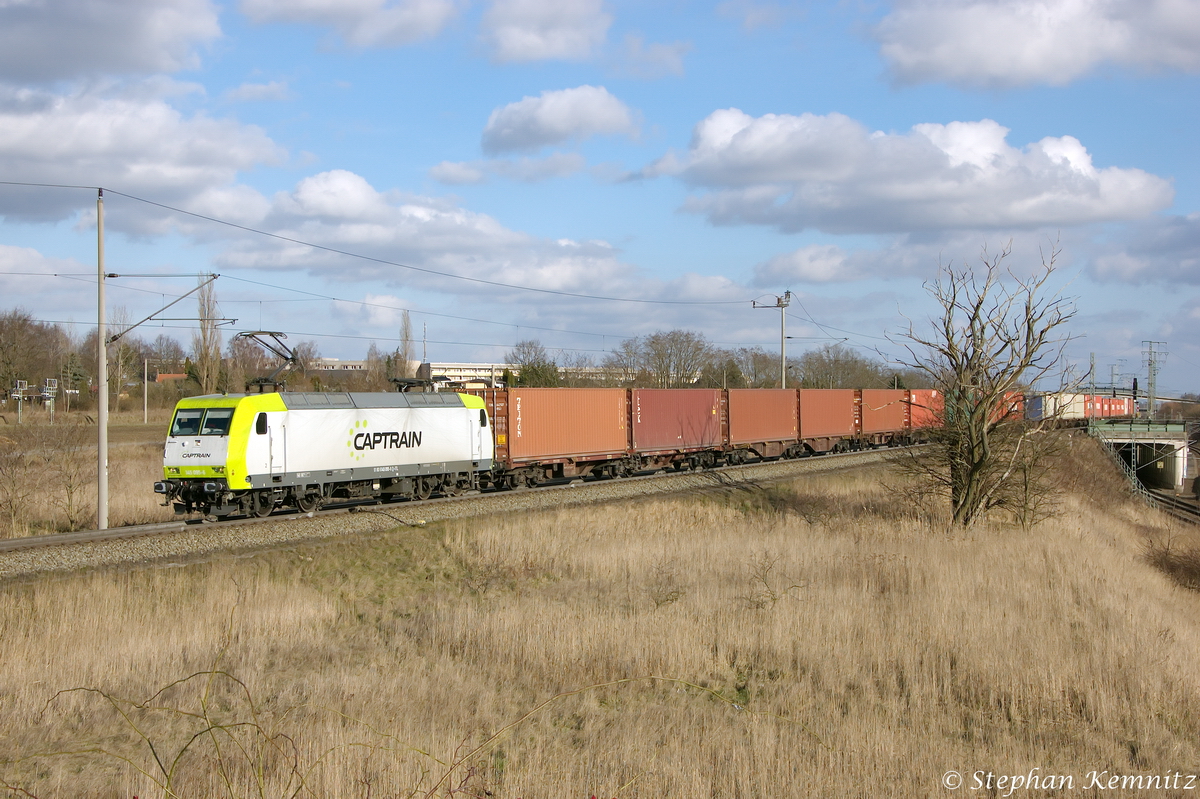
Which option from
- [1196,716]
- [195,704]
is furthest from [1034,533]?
[195,704]

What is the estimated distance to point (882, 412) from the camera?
43.4m

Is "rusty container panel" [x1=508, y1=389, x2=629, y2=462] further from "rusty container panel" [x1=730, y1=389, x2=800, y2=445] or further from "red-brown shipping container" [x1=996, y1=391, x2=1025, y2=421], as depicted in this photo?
"red-brown shipping container" [x1=996, y1=391, x2=1025, y2=421]

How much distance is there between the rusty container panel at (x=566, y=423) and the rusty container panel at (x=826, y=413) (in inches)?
459

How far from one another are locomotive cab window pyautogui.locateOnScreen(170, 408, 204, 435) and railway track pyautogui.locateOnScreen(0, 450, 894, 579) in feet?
6.53

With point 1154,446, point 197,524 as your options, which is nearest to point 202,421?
point 197,524

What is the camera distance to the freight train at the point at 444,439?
1838 cm

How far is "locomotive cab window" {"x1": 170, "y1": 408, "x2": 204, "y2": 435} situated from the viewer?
1861 cm

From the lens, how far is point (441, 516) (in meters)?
19.6

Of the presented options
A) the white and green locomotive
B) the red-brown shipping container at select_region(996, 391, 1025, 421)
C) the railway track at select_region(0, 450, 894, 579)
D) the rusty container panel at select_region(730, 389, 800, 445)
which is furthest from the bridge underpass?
the white and green locomotive

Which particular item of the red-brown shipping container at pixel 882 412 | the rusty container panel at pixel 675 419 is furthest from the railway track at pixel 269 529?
the red-brown shipping container at pixel 882 412

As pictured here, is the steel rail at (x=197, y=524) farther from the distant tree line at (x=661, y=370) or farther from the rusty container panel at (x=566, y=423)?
the distant tree line at (x=661, y=370)

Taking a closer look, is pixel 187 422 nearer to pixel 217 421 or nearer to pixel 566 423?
pixel 217 421

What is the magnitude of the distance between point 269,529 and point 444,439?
19.9ft

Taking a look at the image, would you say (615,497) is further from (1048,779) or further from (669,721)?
(1048,779)
